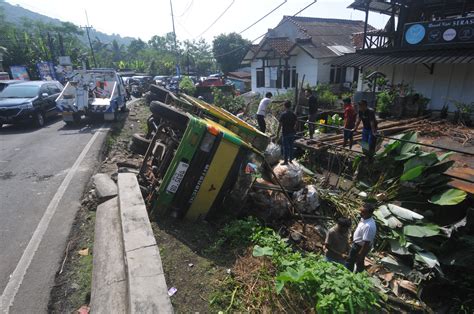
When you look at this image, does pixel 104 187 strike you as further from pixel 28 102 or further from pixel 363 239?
pixel 28 102

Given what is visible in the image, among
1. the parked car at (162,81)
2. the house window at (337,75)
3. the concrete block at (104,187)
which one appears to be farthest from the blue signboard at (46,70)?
the concrete block at (104,187)

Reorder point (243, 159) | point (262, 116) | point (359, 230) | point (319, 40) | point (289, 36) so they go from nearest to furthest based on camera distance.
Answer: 1. point (359, 230)
2. point (243, 159)
3. point (262, 116)
4. point (319, 40)
5. point (289, 36)

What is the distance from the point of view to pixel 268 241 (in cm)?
421

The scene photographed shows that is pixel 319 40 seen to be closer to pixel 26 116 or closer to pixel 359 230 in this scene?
pixel 26 116

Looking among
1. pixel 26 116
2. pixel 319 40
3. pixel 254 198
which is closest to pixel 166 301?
pixel 254 198

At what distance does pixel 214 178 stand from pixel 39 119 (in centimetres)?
1079

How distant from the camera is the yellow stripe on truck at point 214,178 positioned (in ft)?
16.5

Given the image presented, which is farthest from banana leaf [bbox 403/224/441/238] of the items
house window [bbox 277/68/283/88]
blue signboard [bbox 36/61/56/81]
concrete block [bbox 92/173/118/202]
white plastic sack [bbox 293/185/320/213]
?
blue signboard [bbox 36/61/56/81]

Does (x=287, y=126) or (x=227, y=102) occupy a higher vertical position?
(x=287, y=126)

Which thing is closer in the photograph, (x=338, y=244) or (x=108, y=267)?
(x=108, y=267)

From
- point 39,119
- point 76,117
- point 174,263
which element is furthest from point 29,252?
point 39,119

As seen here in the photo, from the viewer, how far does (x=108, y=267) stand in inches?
144

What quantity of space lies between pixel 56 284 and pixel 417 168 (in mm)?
6115

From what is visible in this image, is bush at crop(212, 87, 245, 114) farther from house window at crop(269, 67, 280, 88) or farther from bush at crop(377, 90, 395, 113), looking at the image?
house window at crop(269, 67, 280, 88)
